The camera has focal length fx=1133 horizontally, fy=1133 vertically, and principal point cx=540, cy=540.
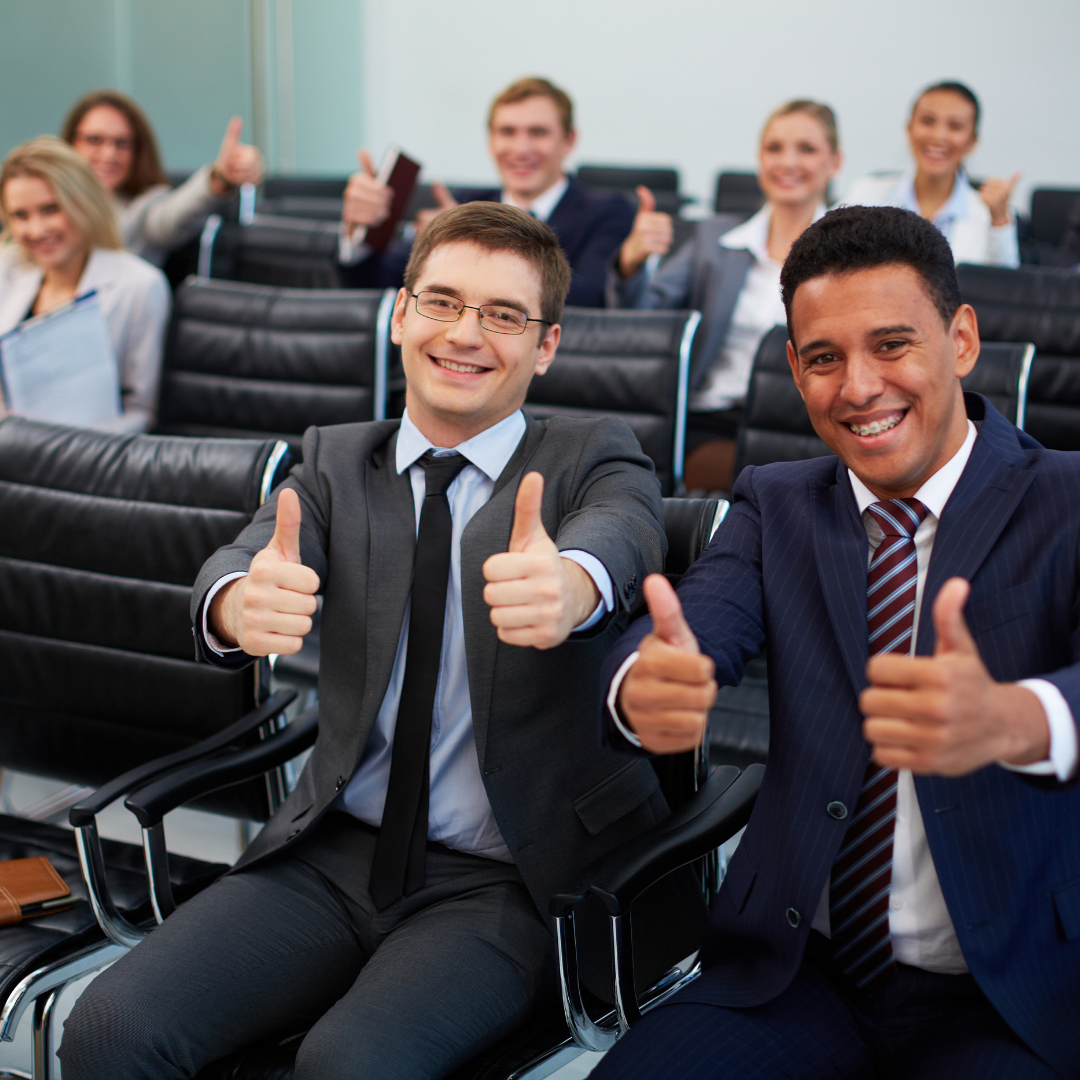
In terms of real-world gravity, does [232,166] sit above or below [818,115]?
below

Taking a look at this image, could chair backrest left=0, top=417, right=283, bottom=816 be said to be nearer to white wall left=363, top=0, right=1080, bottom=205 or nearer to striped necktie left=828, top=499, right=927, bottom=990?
striped necktie left=828, top=499, right=927, bottom=990

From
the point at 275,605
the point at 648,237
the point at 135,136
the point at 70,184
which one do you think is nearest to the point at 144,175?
the point at 135,136

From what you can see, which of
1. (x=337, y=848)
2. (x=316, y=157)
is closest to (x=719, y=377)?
(x=337, y=848)

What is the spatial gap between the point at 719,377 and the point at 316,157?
560 centimetres

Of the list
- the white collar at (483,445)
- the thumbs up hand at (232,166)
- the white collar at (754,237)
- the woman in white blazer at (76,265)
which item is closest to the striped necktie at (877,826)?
the white collar at (483,445)

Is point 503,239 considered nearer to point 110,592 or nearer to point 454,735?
point 454,735

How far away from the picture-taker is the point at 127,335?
311 cm

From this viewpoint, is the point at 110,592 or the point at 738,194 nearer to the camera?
the point at 110,592

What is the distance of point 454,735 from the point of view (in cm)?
143

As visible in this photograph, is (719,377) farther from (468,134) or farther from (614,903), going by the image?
(468,134)

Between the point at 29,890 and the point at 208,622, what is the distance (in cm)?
51

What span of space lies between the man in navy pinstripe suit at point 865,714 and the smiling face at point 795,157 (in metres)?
2.43

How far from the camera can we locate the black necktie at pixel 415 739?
55.2 inches

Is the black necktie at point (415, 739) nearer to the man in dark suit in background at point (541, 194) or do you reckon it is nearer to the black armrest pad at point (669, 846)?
the black armrest pad at point (669, 846)
